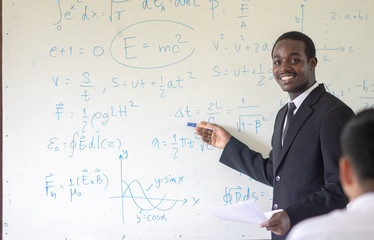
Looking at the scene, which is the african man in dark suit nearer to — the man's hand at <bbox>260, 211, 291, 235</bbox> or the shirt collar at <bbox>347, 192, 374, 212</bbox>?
the man's hand at <bbox>260, 211, 291, 235</bbox>

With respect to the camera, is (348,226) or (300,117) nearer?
(348,226)

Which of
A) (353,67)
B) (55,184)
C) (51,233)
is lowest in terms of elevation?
(51,233)

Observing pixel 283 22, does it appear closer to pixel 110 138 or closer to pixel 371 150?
pixel 110 138

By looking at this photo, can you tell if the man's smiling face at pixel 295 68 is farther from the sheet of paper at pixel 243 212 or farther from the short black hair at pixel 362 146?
the short black hair at pixel 362 146

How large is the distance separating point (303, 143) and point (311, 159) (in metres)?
0.08

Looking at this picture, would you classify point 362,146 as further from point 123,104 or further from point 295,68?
point 123,104

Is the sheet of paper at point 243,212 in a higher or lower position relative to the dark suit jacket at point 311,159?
lower

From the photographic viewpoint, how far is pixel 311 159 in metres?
1.85

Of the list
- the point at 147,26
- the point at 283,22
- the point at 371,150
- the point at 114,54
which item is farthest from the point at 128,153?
the point at 371,150

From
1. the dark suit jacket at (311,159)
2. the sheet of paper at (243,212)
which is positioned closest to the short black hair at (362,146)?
the sheet of paper at (243,212)

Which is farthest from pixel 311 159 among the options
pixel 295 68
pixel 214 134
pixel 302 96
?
pixel 214 134

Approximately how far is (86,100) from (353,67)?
4.82 ft

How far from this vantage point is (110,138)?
2.39m

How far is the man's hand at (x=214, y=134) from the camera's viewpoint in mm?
2363
